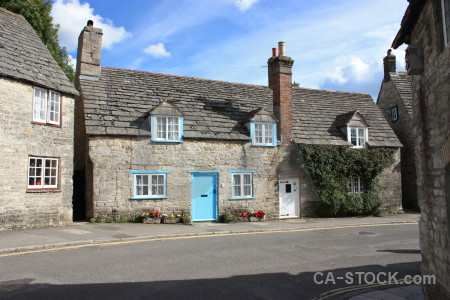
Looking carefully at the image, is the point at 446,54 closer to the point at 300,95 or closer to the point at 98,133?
the point at 98,133

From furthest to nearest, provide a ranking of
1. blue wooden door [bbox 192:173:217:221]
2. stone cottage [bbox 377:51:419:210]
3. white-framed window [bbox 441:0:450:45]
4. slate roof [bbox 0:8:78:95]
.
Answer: stone cottage [bbox 377:51:419:210], blue wooden door [bbox 192:173:217:221], slate roof [bbox 0:8:78:95], white-framed window [bbox 441:0:450:45]

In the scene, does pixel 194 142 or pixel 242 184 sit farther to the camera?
pixel 242 184

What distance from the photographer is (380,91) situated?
26766 millimetres

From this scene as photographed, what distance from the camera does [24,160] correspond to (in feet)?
44.4

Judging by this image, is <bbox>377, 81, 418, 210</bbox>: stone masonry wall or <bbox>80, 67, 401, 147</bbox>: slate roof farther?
→ <bbox>377, 81, 418, 210</bbox>: stone masonry wall

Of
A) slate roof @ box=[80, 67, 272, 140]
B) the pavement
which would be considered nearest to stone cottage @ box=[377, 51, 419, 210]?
the pavement

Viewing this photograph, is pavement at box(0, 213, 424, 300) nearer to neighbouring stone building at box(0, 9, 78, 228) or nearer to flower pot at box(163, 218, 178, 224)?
flower pot at box(163, 218, 178, 224)

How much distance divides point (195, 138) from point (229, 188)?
9.84 ft

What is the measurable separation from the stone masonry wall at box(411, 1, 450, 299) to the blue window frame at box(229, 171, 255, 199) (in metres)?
11.3

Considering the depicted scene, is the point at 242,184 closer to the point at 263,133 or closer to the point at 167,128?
the point at 263,133

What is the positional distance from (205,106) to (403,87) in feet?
47.6

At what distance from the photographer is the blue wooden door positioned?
55.8 feet

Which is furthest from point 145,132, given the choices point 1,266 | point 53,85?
point 1,266

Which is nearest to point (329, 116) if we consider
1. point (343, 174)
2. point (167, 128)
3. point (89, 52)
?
point (343, 174)
